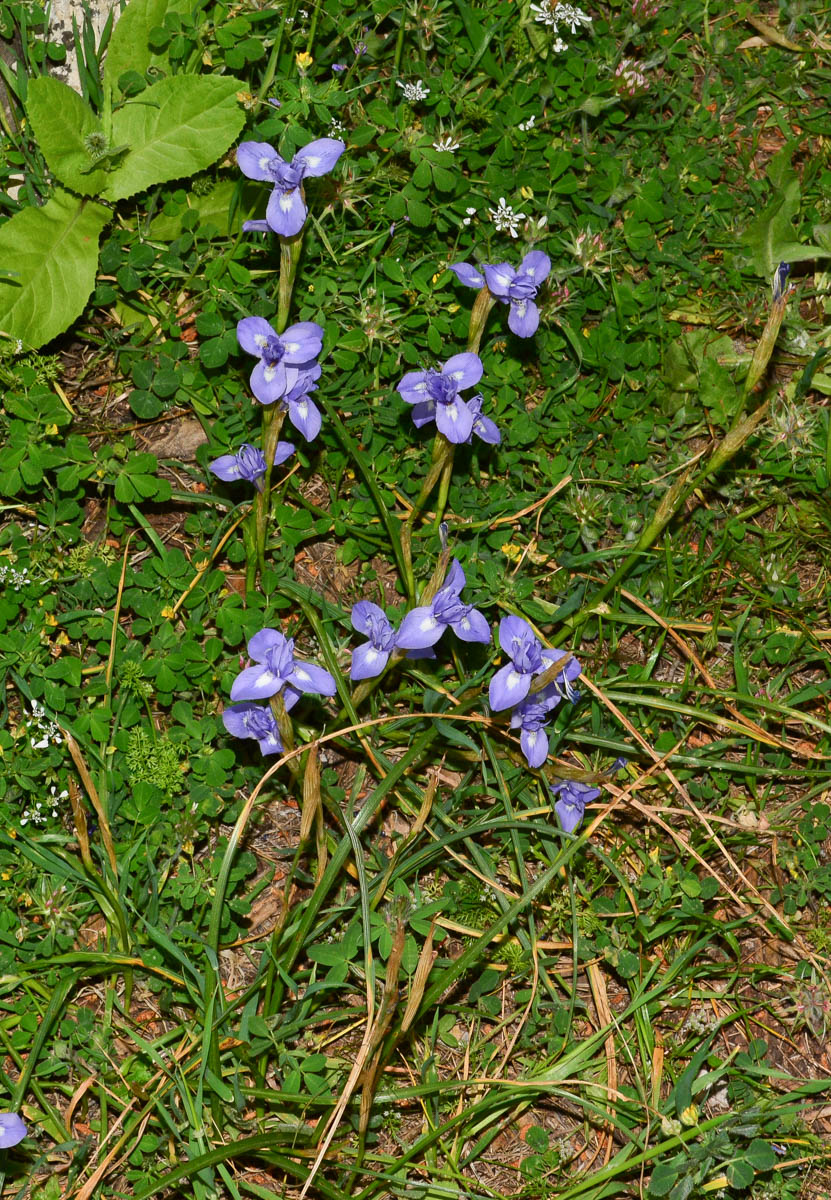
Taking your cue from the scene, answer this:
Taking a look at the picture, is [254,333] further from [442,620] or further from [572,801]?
[572,801]

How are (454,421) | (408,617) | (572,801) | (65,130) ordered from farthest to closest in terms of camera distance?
1. (65,130)
2. (572,801)
3. (454,421)
4. (408,617)

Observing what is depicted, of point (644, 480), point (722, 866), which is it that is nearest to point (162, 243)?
point (644, 480)

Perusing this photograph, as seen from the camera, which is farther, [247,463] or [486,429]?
[486,429]

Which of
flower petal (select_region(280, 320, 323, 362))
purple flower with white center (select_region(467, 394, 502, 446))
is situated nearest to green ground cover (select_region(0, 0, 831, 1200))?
flower petal (select_region(280, 320, 323, 362))

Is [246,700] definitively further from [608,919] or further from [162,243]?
[162,243]

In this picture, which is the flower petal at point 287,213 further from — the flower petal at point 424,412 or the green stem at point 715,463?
the green stem at point 715,463

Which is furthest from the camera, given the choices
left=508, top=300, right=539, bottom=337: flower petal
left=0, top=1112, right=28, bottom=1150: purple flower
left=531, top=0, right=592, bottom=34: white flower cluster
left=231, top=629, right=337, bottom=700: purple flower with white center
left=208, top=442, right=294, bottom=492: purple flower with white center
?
left=531, top=0, right=592, bottom=34: white flower cluster

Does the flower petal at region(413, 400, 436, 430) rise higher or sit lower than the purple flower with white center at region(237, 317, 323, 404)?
lower

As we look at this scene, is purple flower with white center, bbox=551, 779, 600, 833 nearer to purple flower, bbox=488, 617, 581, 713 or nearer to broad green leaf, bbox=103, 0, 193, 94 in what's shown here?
purple flower, bbox=488, 617, 581, 713

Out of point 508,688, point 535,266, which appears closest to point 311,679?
point 508,688
